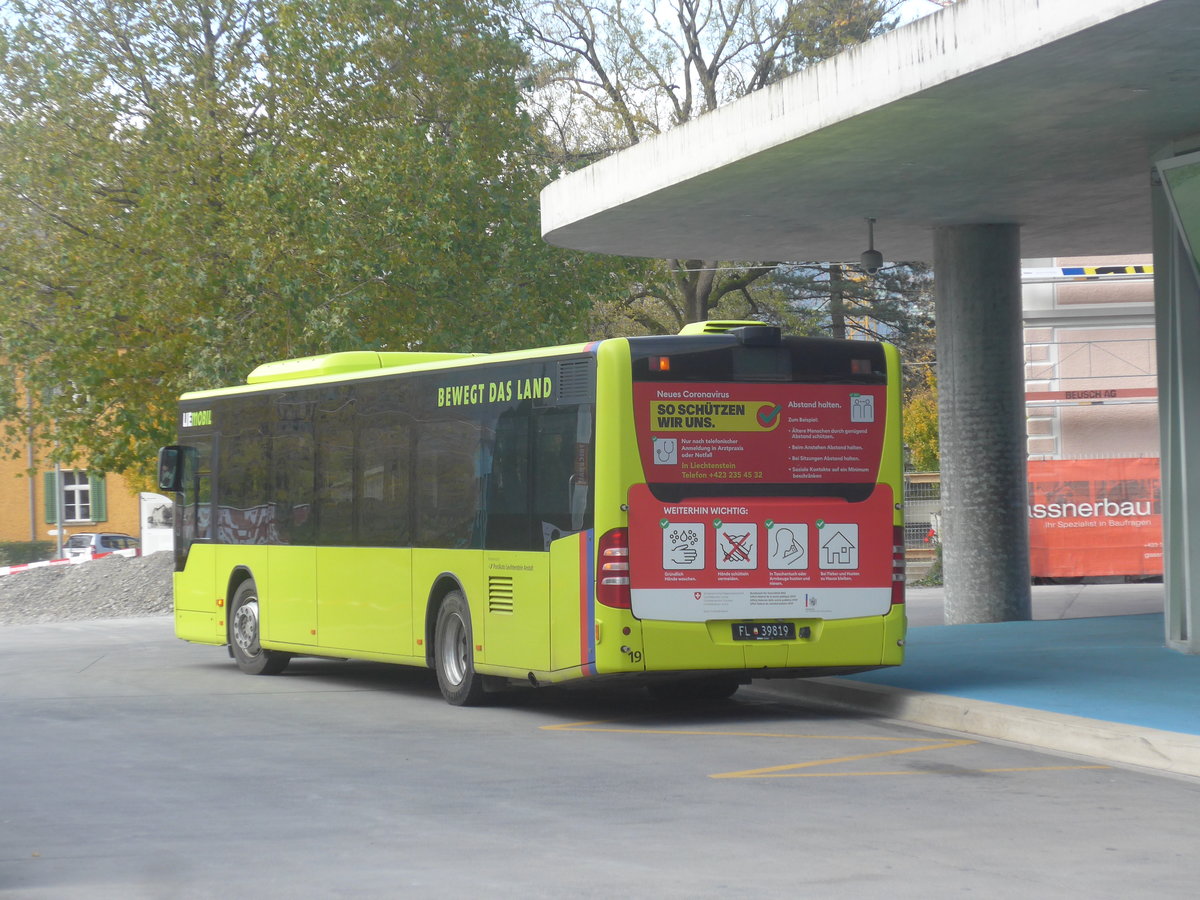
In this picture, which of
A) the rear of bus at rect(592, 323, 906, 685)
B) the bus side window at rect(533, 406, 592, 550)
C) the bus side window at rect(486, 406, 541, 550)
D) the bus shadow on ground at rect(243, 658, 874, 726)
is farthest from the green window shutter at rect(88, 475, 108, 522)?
the rear of bus at rect(592, 323, 906, 685)

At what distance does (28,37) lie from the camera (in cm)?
2919

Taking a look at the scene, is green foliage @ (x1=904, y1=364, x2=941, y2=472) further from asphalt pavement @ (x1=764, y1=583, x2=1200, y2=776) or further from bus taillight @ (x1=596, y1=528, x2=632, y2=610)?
bus taillight @ (x1=596, y1=528, x2=632, y2=610)

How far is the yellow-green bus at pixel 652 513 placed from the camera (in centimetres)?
1221

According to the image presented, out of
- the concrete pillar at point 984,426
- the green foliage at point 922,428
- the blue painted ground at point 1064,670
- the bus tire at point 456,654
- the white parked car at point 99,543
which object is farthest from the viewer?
the green foliage at point 922,428

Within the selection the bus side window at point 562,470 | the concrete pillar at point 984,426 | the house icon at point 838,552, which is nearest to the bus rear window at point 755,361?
the bus side window at point 562,470

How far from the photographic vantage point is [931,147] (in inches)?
599

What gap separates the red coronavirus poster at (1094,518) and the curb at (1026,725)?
53.3 ft

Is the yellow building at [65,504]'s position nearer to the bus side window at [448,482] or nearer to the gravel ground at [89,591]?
the gravel ground at [89,591]

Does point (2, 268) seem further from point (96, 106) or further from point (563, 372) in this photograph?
point (563, 372)

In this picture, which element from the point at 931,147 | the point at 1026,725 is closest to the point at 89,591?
the point at 931,147

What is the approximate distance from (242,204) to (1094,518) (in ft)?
50.3

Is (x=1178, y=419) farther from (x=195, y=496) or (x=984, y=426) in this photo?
(x=195, y=496)

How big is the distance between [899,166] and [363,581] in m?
6.34

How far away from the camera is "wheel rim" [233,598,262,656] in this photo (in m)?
17.5
